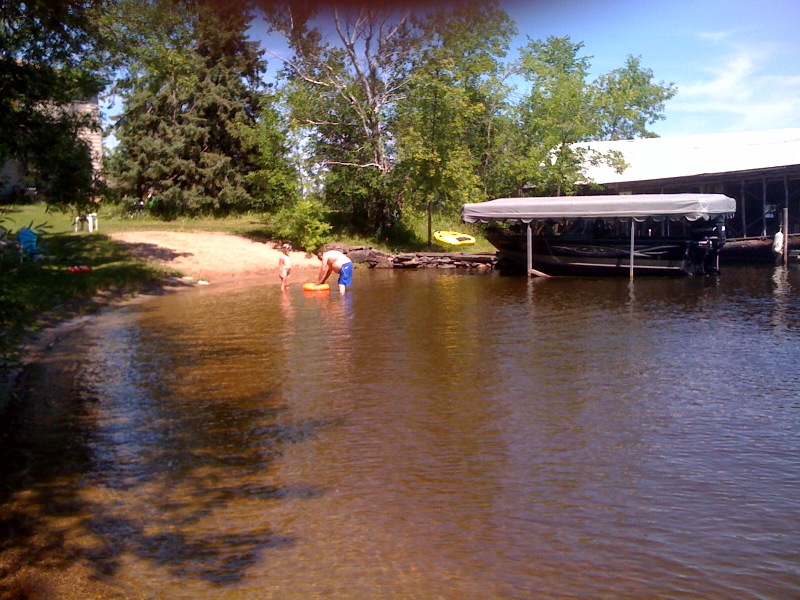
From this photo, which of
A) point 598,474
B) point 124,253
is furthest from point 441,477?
point 124,253

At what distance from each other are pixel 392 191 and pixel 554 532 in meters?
29.3

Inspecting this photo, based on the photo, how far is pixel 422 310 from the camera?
1936 centimetres

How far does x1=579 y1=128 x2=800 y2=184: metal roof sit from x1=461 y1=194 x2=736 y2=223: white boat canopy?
486 cm

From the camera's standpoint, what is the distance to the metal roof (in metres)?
32.7

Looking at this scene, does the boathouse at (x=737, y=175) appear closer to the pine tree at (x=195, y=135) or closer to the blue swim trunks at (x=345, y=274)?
the pine tree at (x=195, y=135)

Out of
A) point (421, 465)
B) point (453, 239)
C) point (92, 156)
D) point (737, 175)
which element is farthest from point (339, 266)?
point (737, 175)

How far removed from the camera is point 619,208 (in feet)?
88.5

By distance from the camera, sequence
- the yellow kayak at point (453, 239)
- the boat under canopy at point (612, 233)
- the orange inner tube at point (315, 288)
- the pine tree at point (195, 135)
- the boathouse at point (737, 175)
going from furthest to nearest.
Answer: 1. the yellow kayak at point (453, 239)
2. the pine tree at point (195, 135)
3. the boathouse at point (737, 175)
4. the boat under canopy at point (612, 233)
5. the orange inner tube at point (315, 288)

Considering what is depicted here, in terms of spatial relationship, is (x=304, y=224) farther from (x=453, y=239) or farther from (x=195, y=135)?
(x=453, y=239)

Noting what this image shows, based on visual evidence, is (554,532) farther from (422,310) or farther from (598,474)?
(422,310)

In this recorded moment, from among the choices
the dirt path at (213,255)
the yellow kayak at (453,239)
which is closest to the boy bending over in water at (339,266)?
the dirt path at (213,255)

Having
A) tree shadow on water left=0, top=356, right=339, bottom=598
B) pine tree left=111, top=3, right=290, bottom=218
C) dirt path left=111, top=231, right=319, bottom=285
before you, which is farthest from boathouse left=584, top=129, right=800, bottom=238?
tree shadow on water left=0, top=356, right=339, bottom=598

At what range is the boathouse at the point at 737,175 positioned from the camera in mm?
31797

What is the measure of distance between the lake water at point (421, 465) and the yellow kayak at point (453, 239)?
21.5 m
